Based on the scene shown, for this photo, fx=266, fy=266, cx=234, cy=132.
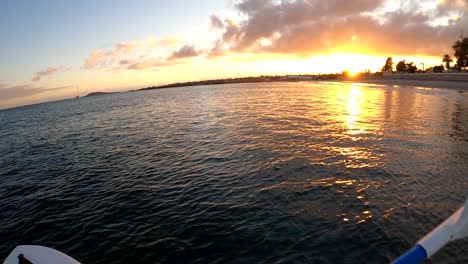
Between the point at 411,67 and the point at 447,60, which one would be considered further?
the point at 411,67

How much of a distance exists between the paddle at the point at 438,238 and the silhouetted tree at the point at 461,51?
157 metres

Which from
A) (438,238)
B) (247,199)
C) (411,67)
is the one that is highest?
(411,67)

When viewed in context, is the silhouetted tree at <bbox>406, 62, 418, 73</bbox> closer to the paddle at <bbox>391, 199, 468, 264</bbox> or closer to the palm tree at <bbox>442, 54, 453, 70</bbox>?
the palm tree at <bbox>442, 54, 453, 70</bbox>

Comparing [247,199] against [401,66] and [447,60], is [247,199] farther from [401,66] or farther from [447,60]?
[401,66]

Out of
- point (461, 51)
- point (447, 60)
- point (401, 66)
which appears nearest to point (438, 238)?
→ point (461, 51)

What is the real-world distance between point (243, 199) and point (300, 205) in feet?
10.6

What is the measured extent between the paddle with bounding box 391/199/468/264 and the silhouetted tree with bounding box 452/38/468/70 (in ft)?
517

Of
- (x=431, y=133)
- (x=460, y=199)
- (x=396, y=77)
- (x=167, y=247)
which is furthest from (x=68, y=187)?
(x=396, y=77)

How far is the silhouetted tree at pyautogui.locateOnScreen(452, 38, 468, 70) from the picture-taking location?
11991 cm

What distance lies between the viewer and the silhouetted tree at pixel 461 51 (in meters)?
120

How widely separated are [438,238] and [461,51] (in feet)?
526

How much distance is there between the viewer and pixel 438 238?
3955 mm

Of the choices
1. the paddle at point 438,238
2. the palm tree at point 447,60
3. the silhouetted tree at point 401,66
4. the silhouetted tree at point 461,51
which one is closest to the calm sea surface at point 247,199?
the paddle at point 438,238

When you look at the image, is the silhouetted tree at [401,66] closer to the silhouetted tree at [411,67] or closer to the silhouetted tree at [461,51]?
the silhouetted tree at [411,67]
